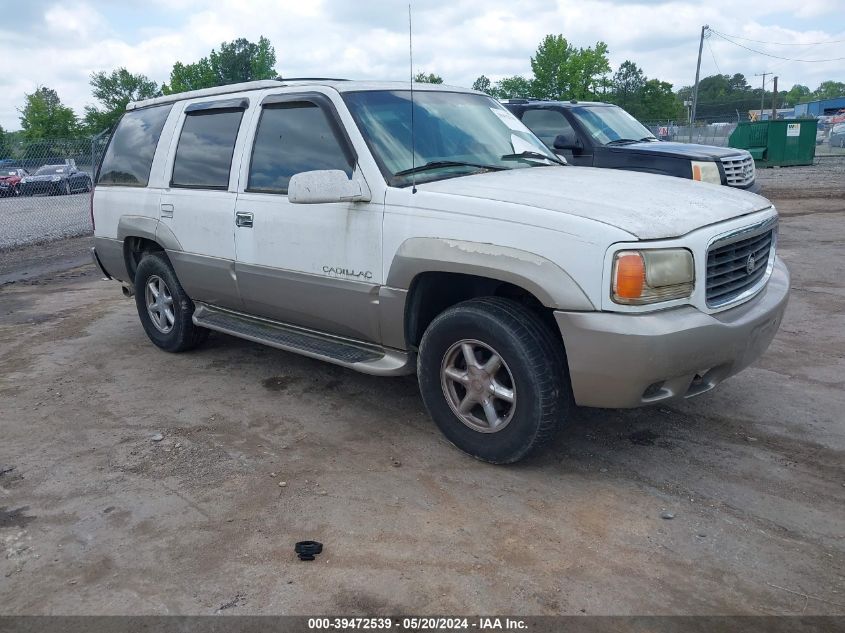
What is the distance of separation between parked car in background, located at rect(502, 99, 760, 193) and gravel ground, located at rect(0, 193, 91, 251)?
934 centimetres

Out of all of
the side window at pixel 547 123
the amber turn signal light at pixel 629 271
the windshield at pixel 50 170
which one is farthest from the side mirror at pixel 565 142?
the windshield at pixel 50 170

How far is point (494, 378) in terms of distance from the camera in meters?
3.84

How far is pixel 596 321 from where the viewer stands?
3396mm

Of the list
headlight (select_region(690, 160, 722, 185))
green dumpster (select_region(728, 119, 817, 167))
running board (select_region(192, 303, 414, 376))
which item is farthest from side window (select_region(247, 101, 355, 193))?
green dumpster (select_region(728, 119, 817, 167))

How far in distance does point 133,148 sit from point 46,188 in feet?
57.5

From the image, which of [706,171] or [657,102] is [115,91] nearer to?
[657,102]

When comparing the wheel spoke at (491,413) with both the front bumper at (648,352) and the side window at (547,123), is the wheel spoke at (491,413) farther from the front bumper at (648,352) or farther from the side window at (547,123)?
the side window at (547,123)

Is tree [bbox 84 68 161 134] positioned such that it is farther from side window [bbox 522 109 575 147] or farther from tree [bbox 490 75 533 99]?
side window [bbox 522 109 575 147]

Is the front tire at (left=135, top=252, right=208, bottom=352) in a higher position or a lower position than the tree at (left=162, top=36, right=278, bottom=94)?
lower

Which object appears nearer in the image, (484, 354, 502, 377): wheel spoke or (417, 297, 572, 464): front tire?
(417, 297, 572, 464): front tire

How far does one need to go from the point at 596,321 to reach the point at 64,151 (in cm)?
1555

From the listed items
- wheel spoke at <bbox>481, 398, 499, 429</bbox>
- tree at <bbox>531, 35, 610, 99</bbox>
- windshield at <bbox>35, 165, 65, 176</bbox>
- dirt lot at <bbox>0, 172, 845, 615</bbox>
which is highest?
tree at <bbox>531, 35, 610, 99</bbox>

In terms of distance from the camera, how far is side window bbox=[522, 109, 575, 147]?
10.1 metres

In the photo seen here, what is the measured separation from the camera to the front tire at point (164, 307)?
5863mm
